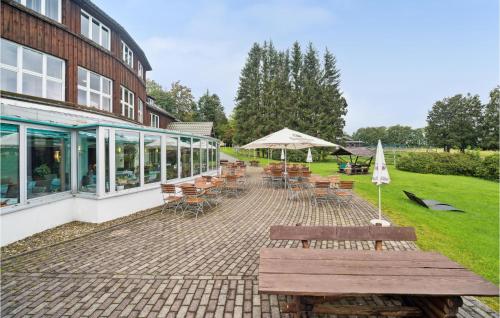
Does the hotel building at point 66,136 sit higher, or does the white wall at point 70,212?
the hotel building at point 66,136

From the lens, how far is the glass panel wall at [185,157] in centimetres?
1192

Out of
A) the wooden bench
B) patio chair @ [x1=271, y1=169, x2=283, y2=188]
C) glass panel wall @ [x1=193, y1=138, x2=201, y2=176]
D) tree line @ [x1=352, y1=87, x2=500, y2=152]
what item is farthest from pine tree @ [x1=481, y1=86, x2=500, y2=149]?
the wooden bench

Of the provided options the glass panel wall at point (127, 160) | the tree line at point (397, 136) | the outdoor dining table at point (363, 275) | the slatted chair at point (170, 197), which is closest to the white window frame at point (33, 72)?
the glass panel wall at point (127, 160)

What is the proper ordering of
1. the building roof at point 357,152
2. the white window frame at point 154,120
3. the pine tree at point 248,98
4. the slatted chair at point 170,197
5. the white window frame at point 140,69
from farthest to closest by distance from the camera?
the pine tree at point 248,98
the white window frame at point 154,120
the building roof at point 357,152
the white window frame at point 140,69
the slatted chair at point 170,197

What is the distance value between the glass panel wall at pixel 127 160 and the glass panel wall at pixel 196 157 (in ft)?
15.1

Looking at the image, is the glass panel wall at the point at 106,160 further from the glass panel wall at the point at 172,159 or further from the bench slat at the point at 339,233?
the bench slat at the point at 339,233

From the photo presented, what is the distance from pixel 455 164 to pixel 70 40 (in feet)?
106

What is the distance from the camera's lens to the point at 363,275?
→ 2586 millimetres

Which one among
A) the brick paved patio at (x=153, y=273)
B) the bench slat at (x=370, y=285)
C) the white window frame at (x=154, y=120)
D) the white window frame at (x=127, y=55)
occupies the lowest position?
the brick paved patio at (x=153, y=273)

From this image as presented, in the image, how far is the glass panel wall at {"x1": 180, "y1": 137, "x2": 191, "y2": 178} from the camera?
11922mm

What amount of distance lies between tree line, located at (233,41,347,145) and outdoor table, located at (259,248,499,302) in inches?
1463

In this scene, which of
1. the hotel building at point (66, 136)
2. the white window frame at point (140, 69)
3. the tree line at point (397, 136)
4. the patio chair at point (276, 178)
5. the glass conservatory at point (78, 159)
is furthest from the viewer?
the tree line at point (397, 136)

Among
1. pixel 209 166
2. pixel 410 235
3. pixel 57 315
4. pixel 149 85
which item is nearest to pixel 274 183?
pixel 209 166

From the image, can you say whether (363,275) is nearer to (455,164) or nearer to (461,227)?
(461,227)
